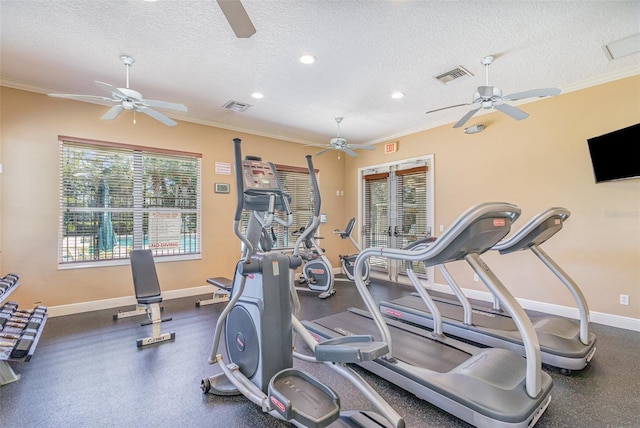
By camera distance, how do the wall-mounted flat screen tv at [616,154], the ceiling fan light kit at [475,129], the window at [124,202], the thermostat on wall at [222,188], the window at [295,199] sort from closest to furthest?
the wall-mounted flat screen tv at [616,154] < the window at [124,202] < the ceiling fan light kit at [475,129] < the thermostat on wall at [222,188] < the window at [295,199]

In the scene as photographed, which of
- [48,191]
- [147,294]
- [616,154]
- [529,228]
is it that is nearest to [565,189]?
[616,154]

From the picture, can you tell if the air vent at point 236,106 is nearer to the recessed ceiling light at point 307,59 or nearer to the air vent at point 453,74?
the recessed ceiling light at point 307,59

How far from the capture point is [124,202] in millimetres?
4504

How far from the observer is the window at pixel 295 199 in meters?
6.32

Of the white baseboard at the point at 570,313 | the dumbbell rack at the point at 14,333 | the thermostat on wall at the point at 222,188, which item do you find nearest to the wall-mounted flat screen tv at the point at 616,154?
the white baseboard at the point at 570,313

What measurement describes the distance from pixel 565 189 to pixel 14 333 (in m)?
6.14

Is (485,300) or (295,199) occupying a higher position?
(295,199)

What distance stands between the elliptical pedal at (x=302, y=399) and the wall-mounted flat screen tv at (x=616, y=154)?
3.99m

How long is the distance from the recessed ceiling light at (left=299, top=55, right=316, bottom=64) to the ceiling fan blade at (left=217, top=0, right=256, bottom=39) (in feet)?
4.75

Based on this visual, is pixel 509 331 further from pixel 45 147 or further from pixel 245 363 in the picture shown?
pixel 45 147

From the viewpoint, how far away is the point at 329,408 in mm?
1640

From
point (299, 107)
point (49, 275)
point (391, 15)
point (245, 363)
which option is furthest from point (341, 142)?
point (49, 275)

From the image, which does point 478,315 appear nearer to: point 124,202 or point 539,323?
point 539,323

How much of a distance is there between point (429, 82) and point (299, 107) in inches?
75.1
